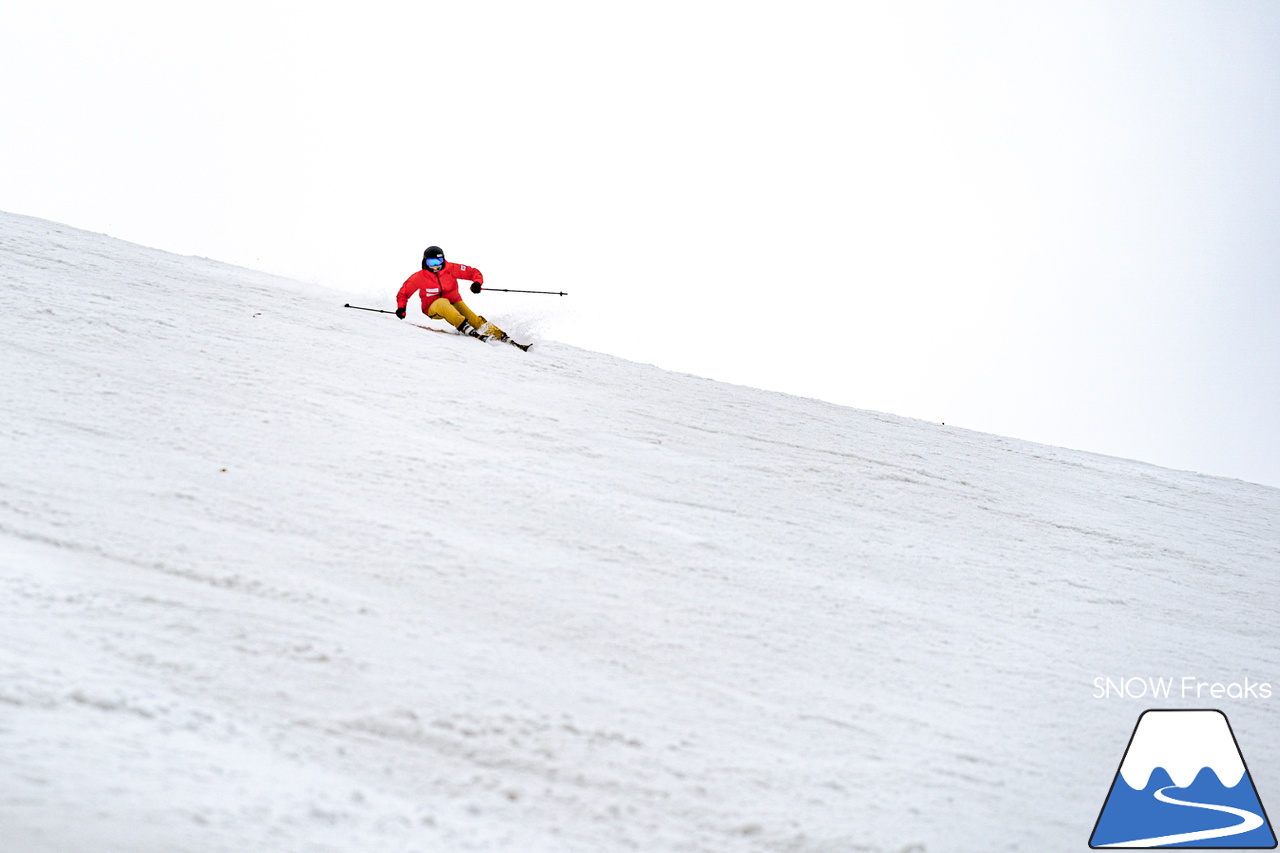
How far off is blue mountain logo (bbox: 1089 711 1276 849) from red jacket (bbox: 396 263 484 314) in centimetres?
429

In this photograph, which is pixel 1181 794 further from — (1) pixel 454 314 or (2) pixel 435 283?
(2) pixel 435 283

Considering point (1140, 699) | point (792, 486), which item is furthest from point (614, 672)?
point (792, 486)

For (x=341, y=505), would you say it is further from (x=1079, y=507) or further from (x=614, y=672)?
(x=1079, y=507)

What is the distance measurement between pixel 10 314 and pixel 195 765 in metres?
3.31

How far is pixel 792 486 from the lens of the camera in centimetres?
380

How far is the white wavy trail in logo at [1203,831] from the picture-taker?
2.01 meters

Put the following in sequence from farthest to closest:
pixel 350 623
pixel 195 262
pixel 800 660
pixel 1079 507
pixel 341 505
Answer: pixel 195 262 < pixel 1079 507 < pixel 341 505 < pixel 800 660 < pixel 350 623

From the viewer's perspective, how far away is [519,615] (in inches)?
91.5

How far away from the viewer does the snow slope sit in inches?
64.9

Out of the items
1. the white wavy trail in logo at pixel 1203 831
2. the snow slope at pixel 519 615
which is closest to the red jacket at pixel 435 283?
the snow slope at pixel 519 615

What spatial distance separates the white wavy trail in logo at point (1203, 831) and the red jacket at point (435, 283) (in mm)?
4463

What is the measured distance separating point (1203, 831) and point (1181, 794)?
106 mm

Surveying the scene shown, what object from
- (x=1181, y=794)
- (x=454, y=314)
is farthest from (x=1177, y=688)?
(x=454, y=314)

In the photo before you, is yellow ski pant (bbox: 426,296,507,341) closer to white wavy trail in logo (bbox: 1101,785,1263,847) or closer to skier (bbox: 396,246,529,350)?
skier (bbox: 396,246,529,350)
